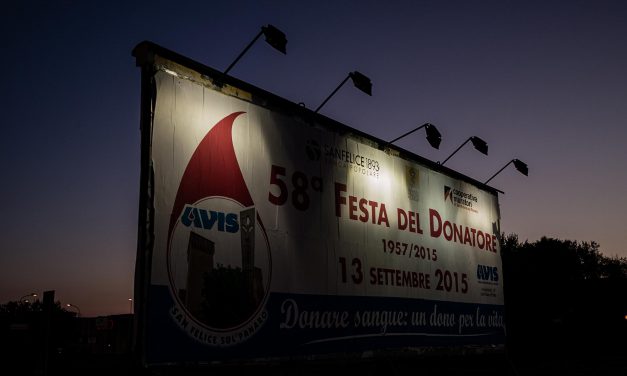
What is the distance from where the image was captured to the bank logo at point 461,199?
11.9 m

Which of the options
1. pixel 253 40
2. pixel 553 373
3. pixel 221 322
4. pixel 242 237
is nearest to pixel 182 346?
pixel 221 322

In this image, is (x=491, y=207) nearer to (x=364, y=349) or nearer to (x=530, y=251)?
(x=364, y=349)

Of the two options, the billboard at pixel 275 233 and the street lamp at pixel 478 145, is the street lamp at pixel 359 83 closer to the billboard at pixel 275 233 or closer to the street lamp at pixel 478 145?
the billboard at pixel 275 233

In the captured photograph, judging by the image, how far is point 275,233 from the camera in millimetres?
7520

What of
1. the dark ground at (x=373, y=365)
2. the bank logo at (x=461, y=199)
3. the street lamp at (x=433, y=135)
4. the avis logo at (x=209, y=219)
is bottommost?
the dark ground at (x=373, y=365)

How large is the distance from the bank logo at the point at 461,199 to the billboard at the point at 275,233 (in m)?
0.31

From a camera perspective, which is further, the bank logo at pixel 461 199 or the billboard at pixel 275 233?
the bank logo at pixel 461 199

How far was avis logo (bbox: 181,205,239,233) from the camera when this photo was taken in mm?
6332

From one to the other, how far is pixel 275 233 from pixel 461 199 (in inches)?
248

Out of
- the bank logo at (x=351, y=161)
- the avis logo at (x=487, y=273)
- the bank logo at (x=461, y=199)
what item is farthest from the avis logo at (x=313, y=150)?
the avis logo at (x=487, y=273)

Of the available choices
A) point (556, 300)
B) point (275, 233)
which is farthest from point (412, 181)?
point (556, 300)

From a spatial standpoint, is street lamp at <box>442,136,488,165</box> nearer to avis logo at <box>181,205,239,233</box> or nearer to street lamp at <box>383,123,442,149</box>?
street lamp at <box>383,123,442,149</box>

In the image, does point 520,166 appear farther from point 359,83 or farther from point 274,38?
point 274,38

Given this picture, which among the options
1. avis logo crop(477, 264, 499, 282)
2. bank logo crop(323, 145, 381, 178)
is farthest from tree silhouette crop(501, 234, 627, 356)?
bank logo crop(323, 145, 381, 178)
